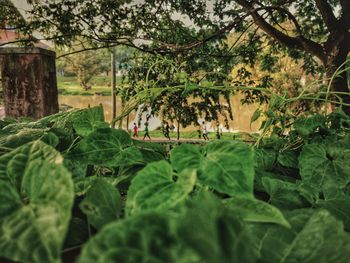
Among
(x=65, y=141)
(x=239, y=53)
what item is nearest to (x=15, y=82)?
(x=65, y=141)

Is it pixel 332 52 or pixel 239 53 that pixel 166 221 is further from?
pixel 239 53

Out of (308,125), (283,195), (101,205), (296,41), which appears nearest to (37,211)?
(101,205)

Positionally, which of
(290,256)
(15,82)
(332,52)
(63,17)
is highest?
(63,17)

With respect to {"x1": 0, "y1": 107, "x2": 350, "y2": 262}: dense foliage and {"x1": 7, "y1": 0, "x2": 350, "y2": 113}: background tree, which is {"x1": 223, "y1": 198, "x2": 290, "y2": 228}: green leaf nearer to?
{"x1": 0, "y1": 107, "x2": 350, "y2": 262}: dense foliage

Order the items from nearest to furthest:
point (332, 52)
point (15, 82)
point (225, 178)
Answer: point (225, 178) < point (15, 82) < point (332, 52)

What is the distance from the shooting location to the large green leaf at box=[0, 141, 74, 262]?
0.20 m

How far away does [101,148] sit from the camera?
441 millimetres

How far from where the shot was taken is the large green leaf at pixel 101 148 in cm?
43

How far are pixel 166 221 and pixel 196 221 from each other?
2 cm

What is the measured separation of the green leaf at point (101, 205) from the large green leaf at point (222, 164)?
0.07 m

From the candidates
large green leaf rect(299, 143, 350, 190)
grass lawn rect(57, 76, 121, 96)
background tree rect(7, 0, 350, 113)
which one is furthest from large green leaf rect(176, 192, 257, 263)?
grass lawn rect(57, 76, 121, 96)

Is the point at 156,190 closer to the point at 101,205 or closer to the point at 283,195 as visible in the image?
the point at 101,205

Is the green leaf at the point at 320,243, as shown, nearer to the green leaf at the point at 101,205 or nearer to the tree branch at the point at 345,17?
the green leaf at the point at 101,205

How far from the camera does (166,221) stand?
6.8 inches
